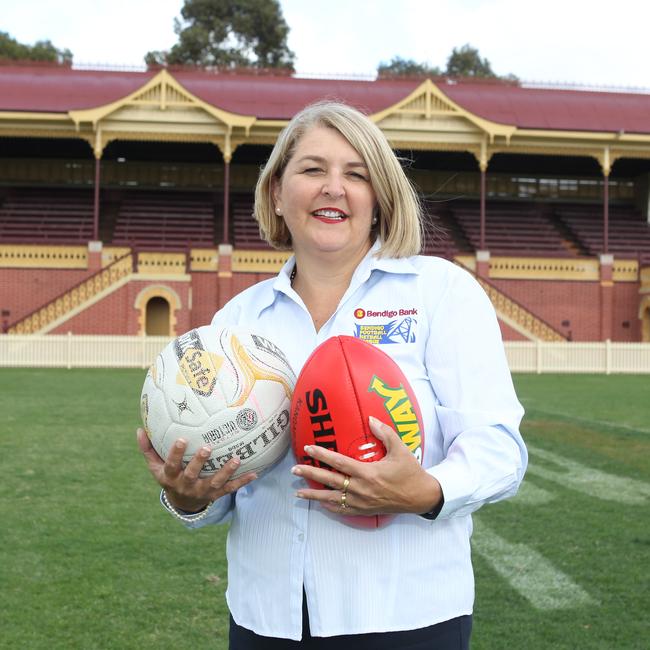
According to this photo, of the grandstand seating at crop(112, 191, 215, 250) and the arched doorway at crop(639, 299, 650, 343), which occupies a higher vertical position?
the grandstand seating at crop(112, 191, 215, 250)

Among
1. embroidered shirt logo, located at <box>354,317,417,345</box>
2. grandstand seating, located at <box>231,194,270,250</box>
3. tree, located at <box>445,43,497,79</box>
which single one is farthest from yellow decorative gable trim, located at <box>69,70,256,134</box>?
tree, located at <box>445,43,497,79</box>

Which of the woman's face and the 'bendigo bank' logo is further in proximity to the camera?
the woman's face

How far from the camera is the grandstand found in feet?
96.0

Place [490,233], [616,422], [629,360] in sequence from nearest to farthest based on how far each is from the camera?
[616,422] < [629,360] < [490,233]

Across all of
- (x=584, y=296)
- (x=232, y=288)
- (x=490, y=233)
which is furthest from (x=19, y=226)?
(x=584, y=296)

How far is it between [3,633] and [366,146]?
3.55 metres

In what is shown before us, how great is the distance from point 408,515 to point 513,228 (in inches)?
1322

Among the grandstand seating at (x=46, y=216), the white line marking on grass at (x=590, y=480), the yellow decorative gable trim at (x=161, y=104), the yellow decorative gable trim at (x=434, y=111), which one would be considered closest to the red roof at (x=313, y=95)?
the yellow decorative gable trim at (x=434, y=111)

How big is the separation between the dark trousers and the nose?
1.06 metres

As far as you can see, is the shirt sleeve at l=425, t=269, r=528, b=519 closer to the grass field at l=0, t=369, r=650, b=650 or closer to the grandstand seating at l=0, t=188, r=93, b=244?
the grass field at l=0, t=369, r=650, b=650

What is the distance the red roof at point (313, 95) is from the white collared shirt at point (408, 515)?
29891mm

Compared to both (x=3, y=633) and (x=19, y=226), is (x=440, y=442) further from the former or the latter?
(x=19, y=226)

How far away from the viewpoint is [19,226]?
3209cm

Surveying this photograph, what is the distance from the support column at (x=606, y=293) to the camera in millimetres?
31344
